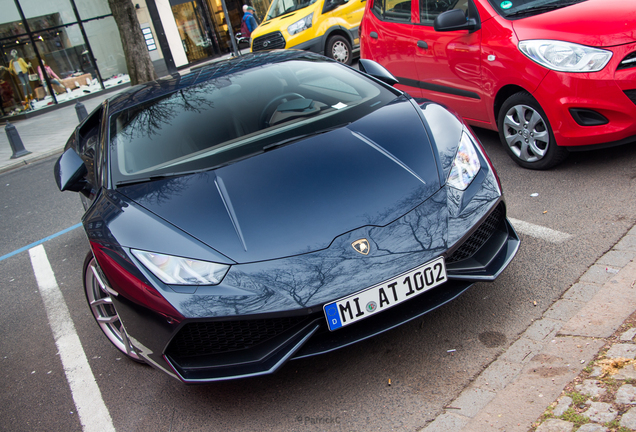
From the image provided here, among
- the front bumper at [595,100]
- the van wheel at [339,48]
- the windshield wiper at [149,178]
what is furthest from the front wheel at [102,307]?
the van wheel at [339,48]

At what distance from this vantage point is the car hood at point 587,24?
138 inches

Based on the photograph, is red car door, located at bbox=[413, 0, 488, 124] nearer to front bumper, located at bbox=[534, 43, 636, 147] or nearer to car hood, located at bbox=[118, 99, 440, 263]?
front bumper, located at bbox=[534, 43, 636, 147]

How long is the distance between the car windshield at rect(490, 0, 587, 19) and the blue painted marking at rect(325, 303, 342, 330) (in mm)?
3080

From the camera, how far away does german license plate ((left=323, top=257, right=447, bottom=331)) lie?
7.02 ft

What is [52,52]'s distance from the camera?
17297 mm

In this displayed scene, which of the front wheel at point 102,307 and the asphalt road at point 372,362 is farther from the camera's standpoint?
the front wheel at point 102,307

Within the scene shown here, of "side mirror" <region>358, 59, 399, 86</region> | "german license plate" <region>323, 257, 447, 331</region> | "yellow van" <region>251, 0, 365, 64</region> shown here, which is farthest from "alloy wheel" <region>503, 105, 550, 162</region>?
"yellow van" <region>251, 0, 365, 64</region>

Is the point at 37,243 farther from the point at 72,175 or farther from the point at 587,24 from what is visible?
the point at 587,24

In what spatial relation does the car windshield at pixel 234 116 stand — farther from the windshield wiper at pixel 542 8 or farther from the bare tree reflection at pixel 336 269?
the windshield wiper at pixel 542 8

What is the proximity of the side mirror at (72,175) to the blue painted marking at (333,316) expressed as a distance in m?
2.20

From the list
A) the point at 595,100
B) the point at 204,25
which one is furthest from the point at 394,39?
the point at 204,25

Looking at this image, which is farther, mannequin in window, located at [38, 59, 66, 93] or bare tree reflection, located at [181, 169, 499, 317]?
mannequin in window, located at [38, 59, 66, 93]

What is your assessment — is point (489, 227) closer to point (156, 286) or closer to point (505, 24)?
point (156, 286)

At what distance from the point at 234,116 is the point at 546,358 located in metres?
2.15
